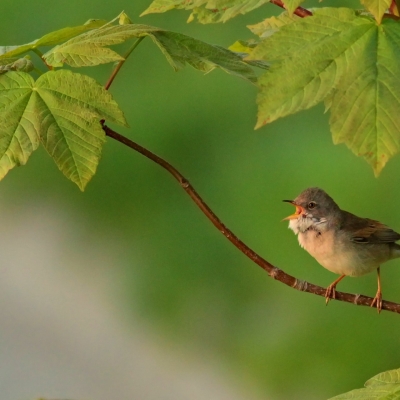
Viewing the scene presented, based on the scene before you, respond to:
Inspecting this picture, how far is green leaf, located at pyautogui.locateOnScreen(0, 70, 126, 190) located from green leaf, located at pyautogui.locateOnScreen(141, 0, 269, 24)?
0.14 meters

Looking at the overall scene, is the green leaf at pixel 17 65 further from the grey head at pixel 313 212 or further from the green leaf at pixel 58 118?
the grey head at pixel 313 212

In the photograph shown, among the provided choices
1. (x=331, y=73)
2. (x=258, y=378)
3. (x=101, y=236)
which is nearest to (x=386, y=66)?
(x=331, y=73)

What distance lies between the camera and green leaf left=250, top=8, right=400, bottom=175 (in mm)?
589

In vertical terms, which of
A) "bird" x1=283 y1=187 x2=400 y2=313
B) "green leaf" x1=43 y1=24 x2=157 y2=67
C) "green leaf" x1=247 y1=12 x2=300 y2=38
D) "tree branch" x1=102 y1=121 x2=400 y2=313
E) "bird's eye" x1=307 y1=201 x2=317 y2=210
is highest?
"bird's eye" x1=307 y1=201 x2=317 y2=210

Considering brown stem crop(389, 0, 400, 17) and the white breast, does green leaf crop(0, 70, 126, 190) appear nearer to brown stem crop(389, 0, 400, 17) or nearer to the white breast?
brown stem crop(389, 0, 400, 17)

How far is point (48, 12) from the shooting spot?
7.04 feet

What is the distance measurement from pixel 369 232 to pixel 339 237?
0.20 feet

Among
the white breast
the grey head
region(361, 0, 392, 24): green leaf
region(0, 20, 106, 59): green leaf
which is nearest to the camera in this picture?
region(361, 0, 392, 24): green leaf

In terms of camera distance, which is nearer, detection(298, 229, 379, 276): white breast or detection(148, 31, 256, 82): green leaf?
detection(148, 31, 256, 82): green leaf

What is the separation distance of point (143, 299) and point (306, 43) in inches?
63.1

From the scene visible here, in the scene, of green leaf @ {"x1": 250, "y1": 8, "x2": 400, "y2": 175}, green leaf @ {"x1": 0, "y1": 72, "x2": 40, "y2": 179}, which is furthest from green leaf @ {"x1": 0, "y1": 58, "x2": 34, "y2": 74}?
green leaf @ {"x1": 250, "y1": 8, "x2": 400, "y2": 175}

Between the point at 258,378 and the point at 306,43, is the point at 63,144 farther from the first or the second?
the point at 258,378

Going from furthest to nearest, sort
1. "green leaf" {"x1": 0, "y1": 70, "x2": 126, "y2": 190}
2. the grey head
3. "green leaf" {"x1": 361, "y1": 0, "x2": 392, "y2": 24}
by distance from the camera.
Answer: the grey head → "green leaf" {"x1": 0, "y1": 70, "x2": 126, "y2": 190} → "green leaf" {"x1": 361, "y1": 0, "x2": 392, "y2": 24}

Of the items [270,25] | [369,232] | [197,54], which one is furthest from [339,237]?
[197,54]
